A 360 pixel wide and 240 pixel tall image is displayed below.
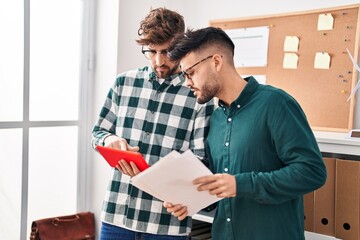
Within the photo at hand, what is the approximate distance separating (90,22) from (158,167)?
5.30ft

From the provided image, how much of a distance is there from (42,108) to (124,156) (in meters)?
1.19

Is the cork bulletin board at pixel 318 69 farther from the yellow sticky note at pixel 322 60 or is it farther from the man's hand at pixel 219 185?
the man's hand at pixel 219 185

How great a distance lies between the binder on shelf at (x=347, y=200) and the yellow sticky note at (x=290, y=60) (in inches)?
27.3

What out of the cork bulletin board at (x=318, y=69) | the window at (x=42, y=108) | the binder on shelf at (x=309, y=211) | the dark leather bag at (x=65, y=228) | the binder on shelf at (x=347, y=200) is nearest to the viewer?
the binder on shelf at (x=347, y=200)

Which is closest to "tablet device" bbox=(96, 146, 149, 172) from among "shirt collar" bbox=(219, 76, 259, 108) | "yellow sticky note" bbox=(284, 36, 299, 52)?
"shirt collar" bbox=(219, 76, 259, 108)

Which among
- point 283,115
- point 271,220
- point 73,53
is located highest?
point 73,53

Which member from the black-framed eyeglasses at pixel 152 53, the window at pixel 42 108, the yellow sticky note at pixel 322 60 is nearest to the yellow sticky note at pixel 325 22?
the yellow sticky note at pixel 322 60

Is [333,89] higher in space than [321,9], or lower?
lower

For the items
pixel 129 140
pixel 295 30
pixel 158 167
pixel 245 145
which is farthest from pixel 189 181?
pixel 295 30

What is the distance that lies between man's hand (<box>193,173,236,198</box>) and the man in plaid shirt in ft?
1.01

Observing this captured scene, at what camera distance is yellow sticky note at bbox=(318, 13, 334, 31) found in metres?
1.99

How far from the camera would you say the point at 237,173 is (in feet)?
4.13

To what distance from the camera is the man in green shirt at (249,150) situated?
3.77ft

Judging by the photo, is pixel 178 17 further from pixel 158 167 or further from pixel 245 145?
pixel 158 167
